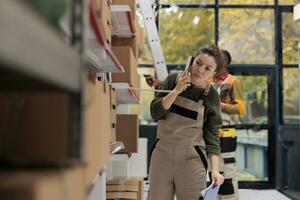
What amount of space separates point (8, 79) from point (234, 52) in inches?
247

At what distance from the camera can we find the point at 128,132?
3.25 meters

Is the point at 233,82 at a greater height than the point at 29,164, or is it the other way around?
the point at 233,82

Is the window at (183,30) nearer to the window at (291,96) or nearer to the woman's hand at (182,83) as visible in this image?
the window at (291,96)

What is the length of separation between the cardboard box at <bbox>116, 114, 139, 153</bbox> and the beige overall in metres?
0.79

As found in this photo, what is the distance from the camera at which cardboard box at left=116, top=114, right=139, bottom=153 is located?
126 inches

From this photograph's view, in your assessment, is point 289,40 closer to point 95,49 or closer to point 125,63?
point 125,63

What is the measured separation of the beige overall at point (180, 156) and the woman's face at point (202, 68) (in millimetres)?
68

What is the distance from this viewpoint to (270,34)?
22.2 feet

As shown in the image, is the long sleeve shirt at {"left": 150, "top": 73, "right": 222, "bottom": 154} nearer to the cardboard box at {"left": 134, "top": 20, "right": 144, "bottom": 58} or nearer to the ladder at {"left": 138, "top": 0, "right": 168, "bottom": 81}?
the cardboard box at {"left": 134, "top": 20, "right": 144, "bottom": 58}

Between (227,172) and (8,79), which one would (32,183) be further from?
(227,172)

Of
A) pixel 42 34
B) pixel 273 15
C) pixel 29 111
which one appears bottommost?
pixel 29 111

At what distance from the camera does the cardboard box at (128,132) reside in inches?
126

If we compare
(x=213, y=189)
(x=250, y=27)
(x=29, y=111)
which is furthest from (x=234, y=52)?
(x=29, y=111)

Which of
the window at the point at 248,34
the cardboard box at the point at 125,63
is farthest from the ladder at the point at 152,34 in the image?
the window at the point at 248,34
